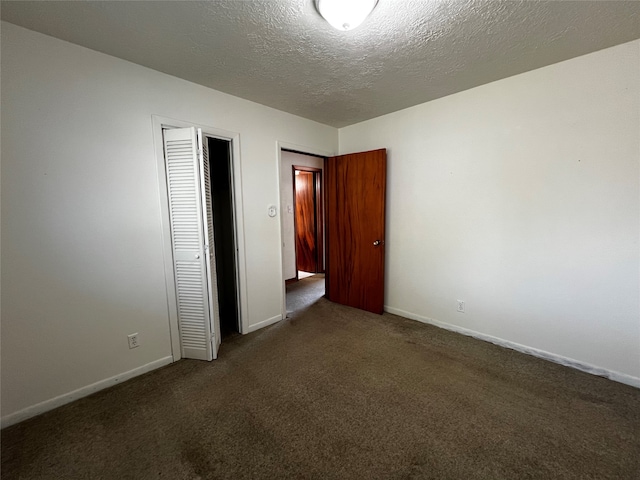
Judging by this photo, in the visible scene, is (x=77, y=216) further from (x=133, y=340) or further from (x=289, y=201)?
(x=289, y=201)

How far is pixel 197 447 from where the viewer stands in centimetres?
152

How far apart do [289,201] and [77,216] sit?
3.18 metres

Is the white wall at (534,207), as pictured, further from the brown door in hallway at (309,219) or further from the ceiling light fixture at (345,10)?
the brown door in hallway at (309,219)

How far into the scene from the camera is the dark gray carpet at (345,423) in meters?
1.40

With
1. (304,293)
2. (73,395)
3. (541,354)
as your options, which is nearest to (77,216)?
(73,395)

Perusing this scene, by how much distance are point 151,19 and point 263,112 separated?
137 cm

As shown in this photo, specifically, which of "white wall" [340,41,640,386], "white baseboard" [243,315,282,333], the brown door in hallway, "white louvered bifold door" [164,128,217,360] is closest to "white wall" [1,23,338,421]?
"white louvered bifold door" [164,128,217,360]

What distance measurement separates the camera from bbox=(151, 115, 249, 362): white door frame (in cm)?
220

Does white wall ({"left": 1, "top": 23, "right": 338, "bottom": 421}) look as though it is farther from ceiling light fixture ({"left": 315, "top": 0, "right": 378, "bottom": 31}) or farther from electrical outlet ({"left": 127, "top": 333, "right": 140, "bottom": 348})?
ceiling light fixture ({"left": 315, "top": 0, "right": 378, "bottom": 31})

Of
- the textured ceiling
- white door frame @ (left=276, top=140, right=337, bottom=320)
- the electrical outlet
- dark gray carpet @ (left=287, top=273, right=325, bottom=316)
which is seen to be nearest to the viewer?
the textured ceiling

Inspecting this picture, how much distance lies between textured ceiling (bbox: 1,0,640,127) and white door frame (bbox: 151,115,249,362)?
1.35ft

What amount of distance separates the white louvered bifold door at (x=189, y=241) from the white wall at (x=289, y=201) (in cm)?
218

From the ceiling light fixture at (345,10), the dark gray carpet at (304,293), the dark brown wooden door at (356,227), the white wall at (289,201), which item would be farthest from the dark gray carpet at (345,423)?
the white wall at (289,201)

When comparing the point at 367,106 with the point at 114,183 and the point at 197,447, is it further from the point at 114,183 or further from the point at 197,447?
the point at 197,447
